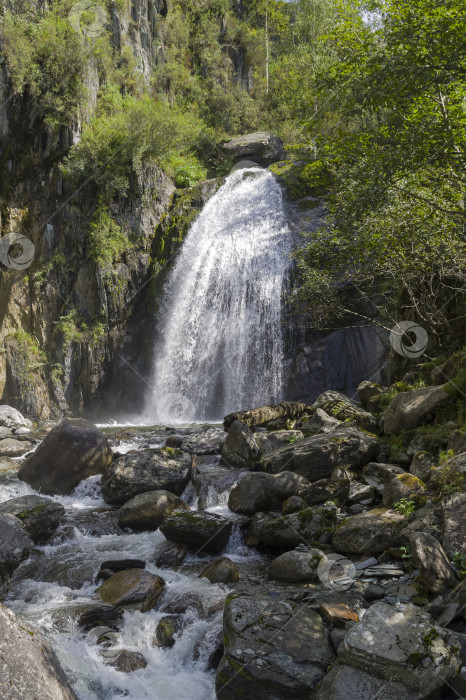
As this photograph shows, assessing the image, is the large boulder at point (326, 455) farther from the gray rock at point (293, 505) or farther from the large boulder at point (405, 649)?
the large boulder at point (405, 649)

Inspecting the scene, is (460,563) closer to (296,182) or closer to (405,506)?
(405,506)

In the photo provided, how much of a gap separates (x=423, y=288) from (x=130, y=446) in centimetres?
A: 783

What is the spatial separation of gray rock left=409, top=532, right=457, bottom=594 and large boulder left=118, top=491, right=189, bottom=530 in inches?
165

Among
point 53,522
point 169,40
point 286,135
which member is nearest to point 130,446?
point 53,522

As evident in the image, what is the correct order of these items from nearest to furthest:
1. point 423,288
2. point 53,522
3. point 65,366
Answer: point 53,522 → point 423,288 → point 65,366

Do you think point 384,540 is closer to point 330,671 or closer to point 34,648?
point 330,671

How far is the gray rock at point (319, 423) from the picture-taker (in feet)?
36.9

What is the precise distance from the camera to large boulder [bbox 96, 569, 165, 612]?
573 cm

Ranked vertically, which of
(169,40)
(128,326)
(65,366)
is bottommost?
(65,366)

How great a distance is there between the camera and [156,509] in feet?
26.0

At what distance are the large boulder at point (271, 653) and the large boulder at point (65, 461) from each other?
20.2 feet

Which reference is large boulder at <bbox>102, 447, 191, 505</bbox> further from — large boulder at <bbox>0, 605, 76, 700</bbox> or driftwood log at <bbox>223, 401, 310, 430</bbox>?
large boulder at <bbox>0, 605, 76, 700</bbox>

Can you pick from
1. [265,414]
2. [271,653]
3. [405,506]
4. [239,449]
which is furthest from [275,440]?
[271,653]

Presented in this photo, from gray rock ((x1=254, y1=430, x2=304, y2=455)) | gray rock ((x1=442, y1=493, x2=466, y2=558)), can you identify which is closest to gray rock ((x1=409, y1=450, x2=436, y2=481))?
gray rock ((x1=442, y1=493, x2=466, y2=558))
